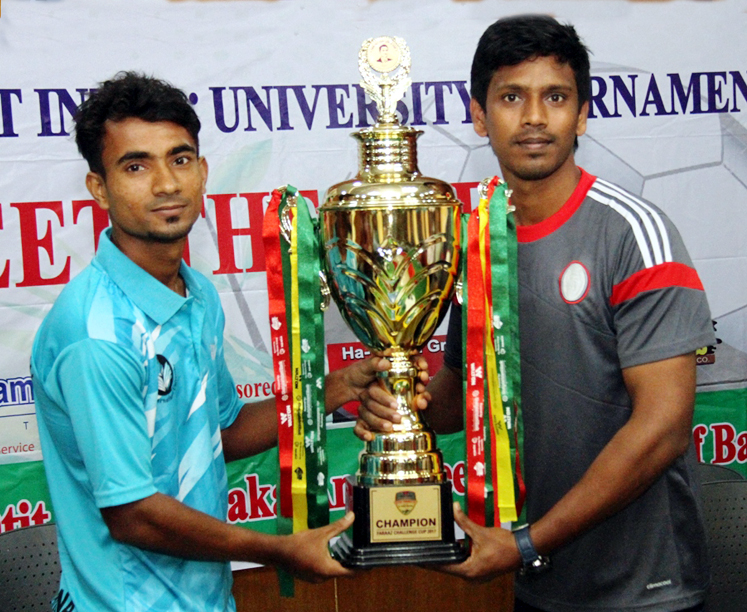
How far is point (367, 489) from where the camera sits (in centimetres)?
151

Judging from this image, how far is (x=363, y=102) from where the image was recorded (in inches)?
91.0

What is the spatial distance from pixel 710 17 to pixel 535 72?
1094mm

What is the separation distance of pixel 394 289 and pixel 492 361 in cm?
20

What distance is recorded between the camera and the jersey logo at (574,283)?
1.55 metres

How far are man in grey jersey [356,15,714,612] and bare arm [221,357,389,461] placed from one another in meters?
0.09

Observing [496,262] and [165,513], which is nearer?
[165,513]

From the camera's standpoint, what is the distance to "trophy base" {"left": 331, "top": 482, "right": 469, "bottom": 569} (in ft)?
4.86

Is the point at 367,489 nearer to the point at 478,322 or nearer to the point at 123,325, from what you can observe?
the point at 478,322

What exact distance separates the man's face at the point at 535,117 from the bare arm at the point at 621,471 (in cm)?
39

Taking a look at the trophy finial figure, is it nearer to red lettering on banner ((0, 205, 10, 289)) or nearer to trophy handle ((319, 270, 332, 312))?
trophy handle ((319, 270, 332, 312))

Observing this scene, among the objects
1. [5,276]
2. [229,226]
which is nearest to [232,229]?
[229,226]

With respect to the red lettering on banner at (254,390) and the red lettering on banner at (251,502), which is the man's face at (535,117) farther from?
the red lettering on banner at (251,502)

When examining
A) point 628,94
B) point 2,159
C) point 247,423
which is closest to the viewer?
point 247,423

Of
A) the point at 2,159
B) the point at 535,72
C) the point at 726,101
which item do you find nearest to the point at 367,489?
the point at 535,72
